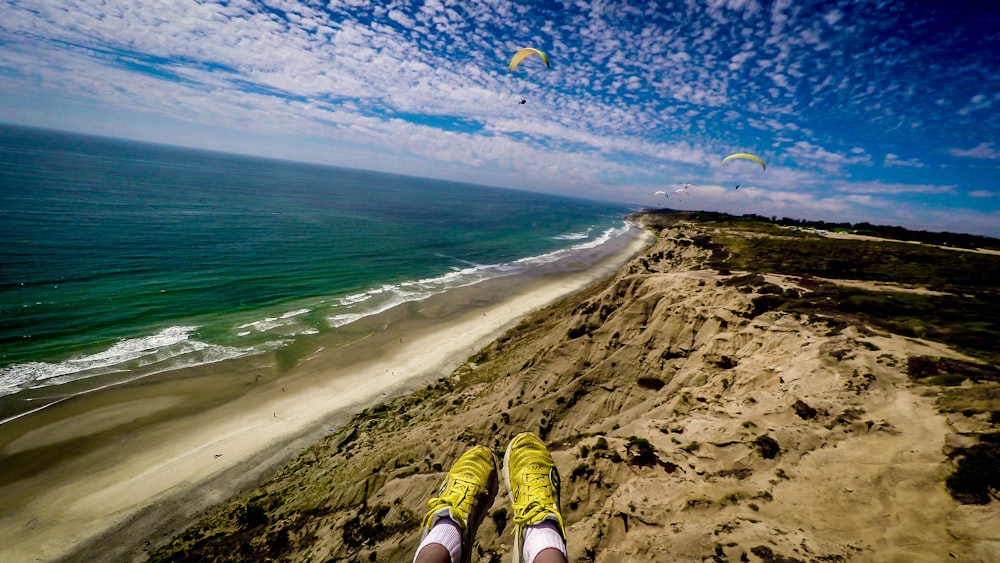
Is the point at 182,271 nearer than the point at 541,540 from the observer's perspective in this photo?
No

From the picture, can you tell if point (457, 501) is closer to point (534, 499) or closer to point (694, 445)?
point (534, 499)

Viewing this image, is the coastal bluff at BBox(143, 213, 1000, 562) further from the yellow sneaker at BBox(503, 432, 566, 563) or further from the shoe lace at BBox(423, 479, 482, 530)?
the shoe lace at BBox(423, 479, 482, 530)

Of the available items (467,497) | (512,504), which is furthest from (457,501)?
(512,504)

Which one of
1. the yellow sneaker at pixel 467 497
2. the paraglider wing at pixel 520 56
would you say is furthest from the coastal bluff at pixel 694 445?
the paraglider wing at pixel 520 56

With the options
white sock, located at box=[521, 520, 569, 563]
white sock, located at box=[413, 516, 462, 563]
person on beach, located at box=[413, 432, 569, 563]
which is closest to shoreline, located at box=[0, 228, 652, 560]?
person on beach, located at box=[413, 432, 569, 563]

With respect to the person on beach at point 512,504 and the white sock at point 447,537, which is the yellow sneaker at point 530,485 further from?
the white sock at point 447,537

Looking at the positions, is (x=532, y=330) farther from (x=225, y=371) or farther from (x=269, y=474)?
(x=225, y=371)
